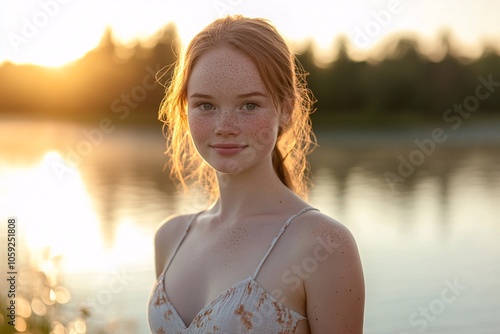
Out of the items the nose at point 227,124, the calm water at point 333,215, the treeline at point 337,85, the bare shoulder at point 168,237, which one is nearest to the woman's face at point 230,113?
the nose at point 227,124

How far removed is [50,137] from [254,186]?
34812 mm

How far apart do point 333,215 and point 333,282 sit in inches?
582

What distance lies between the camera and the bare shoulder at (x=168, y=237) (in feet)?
7.87

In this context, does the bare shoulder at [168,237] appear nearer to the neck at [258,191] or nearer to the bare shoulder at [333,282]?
the neck at [258,191]

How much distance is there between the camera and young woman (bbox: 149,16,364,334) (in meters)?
1.94

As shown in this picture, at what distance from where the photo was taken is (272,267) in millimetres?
2000

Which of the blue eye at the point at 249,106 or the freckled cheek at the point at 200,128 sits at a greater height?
the blue eye at the point at 249,106

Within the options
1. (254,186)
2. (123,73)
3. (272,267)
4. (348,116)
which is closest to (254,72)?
(254,186)

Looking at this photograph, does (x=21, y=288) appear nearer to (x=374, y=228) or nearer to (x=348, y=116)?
(x=374, y=228)

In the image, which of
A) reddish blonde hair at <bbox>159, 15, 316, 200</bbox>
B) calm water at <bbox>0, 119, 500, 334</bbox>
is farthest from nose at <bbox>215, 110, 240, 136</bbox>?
calm water at <bbox>0, 119, 500, 334</bbox>

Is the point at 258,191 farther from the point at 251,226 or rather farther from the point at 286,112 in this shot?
the point at 286,112

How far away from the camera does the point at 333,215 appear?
16.6 metres

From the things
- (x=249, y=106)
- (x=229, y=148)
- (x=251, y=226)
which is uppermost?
(x=249, y=106)

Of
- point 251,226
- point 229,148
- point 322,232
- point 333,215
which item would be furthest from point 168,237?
point 333,215
